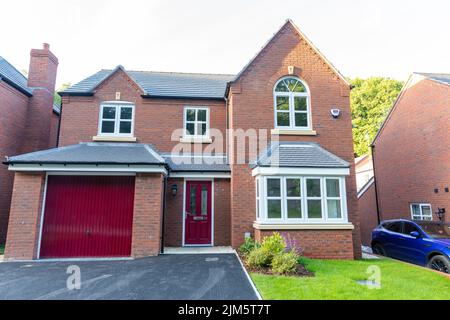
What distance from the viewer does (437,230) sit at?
28.8 feet

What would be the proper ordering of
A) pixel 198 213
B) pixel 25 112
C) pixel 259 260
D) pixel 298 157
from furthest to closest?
pixel 25 112 → pixel 198 213 → pixel 298 157 → pixel 259 260

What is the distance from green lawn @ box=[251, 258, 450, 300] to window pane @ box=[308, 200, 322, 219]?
176 centimetres

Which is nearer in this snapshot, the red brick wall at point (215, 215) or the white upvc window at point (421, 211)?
the red brick wall at point (215, 215)

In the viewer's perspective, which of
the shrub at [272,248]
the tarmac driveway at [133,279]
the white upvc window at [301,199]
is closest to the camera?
the tarmac driveway at [133,279]

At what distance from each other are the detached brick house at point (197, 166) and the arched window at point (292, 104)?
4 centimetres

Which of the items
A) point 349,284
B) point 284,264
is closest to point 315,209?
point 284,264

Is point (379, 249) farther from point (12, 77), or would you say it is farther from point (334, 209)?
point (12, 77)

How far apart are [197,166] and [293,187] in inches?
159

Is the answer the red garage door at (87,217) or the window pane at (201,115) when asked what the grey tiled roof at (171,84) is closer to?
the window pane at (201,115)

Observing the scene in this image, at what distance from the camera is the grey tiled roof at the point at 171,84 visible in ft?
39.3

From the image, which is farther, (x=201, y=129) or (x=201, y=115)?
(x=201, y=115)

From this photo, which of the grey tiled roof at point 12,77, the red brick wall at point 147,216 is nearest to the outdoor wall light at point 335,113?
the red brick wall at point 147,216

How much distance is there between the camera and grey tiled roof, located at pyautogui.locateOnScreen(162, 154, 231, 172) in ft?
34.9

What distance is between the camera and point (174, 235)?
34.0ft
